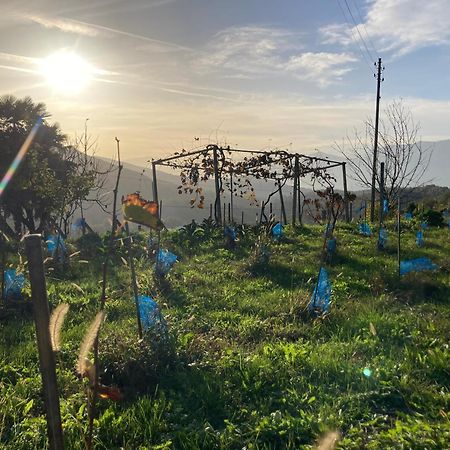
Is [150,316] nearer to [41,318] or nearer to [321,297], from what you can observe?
[321,297]

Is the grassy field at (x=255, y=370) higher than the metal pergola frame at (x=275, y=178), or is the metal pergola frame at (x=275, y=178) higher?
the metal pergola frame at (x=275, y=178)

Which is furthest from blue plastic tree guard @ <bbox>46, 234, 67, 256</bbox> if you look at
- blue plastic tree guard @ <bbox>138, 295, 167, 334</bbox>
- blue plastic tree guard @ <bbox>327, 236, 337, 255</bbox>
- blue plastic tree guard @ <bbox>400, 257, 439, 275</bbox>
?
blue plastic tree guard @ <bbox>400, 257, 439, 275</bbox>

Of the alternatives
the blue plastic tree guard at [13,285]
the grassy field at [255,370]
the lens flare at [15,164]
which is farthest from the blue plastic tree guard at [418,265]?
the lens flare at [15,164]

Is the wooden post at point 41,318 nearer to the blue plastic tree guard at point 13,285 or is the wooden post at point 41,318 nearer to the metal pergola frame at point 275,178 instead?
the blue plastic tree guard at point 13,285

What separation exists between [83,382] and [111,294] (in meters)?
2.79

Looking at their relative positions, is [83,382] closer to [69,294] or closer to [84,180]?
[69,294]

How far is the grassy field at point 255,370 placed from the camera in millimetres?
2592

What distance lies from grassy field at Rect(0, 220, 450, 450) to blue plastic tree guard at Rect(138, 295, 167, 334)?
0.10 meters

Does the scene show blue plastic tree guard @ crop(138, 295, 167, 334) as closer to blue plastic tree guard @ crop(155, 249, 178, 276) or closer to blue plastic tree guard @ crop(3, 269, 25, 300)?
blue plastic tree guard @ crop(3, 269, 25, 300)

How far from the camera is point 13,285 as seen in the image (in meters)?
5.18

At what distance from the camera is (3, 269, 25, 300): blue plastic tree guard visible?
5.17 m

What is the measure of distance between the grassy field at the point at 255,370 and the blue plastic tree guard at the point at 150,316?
0.10m

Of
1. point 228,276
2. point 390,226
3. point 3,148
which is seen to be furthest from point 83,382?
point 390,226

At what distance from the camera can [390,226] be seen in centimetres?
1241
